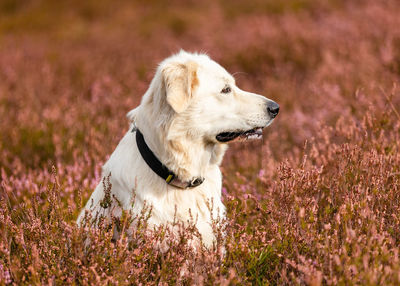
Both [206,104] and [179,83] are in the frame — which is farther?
[206,104]

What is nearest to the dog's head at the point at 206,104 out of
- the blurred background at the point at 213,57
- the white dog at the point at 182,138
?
the white dog at the point at 182,138

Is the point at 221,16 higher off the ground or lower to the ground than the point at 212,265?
higher

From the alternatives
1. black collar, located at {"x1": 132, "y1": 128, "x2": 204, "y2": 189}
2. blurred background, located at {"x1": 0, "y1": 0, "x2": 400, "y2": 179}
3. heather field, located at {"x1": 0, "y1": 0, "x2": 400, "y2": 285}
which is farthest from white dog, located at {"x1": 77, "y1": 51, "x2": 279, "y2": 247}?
blurred background, located at {"x1": 0, "y1": 0, "x2": 400, "y2": 179}

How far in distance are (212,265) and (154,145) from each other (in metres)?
0.95

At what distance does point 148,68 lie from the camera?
29.1ft

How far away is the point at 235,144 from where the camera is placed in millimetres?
5766

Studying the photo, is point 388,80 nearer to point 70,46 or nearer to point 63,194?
point 63,194

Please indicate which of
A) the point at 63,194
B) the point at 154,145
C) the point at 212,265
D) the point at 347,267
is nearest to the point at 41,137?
the point at 63,194

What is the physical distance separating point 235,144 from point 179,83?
10.3 ft

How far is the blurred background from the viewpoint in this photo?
5195 mm

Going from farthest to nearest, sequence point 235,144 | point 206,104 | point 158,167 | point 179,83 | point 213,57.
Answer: point 213,57 → point 235,144 → point 206,104 → point 158,167 → point 179,83

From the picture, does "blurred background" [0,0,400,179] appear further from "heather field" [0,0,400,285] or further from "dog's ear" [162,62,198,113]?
"dog's ear" [162,62,198,113]

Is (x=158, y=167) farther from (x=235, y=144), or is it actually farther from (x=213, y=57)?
(x=213, y=57)

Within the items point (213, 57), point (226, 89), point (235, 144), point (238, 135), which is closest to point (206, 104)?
point (226, 89)
